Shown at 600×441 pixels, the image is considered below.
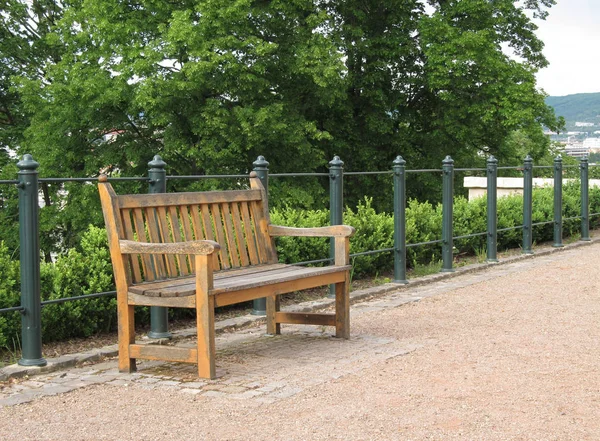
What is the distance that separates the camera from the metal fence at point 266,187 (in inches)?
217

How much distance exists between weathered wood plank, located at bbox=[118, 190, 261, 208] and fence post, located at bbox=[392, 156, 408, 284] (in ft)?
10.4

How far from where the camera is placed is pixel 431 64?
25.9 m

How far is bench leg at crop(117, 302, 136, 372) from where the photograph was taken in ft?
17.9

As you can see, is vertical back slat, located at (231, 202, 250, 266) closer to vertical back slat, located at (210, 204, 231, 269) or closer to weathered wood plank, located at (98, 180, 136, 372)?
vertical back slat, located at (210, 204, 231, 269)

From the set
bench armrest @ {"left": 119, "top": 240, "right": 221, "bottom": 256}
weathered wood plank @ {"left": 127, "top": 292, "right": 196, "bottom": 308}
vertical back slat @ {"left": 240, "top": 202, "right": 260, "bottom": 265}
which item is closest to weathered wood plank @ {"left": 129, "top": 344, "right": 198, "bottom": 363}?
weathered wood plank @ {"left": 127, "top": 292, "right": 196, "bottom": 308}

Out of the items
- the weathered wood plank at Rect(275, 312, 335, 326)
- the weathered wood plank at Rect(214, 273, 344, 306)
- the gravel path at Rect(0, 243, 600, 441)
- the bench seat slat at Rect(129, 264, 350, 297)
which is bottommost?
the gravel path at Rect(0, 243, 600, 441)

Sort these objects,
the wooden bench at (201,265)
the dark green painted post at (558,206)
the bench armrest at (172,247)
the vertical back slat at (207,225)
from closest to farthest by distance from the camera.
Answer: the bench armrest at (172,247)
the wooden bench at (201,265)
the vertical back slat at (207,225)
the dark green painted post at (558,206)

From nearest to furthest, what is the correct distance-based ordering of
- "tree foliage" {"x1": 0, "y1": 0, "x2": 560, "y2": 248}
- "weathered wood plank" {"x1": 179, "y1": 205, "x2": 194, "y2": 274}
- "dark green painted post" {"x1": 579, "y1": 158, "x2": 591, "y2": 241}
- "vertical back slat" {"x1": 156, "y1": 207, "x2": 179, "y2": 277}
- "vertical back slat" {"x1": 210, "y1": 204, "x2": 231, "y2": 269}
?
"vertical back slat" {"x1": 156, "y1": 207, "x2": 179, "y2": 277}
"weathered wood plank" {"x1": 179, "y1": 205, "x2": 194, "y2": 274}
"vertical back slat" {"x1": 210, "y1": 204, "x2": 231, "y2": 269}
"dark green painted post" {"x1": 579, "y1": 158, "x2": 591, "y2": 241}
"tree foliage" {"x1": 0, "y1": 0, "x2": 560, "y2": 248}

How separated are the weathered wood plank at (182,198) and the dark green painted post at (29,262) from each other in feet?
1.77

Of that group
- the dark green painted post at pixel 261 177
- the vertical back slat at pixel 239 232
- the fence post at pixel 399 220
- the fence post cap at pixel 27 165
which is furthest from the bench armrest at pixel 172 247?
the fence post at pixel 399 220

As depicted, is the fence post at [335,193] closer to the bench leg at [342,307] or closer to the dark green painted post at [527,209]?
the bench leg at [342,307]

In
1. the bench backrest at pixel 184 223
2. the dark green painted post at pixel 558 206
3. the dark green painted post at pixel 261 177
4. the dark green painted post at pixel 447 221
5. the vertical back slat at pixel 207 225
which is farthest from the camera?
the dark green painted post at pixel 558 206

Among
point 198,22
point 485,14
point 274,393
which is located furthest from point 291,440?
point 485,14

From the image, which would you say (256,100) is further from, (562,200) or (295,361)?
(295,361)
